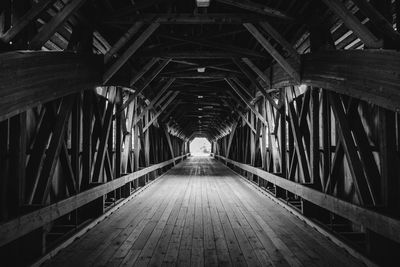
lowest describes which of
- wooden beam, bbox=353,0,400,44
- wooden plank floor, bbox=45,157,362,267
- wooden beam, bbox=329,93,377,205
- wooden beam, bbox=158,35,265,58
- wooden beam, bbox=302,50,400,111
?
wooden plank floor, bbox=45,157,362,267

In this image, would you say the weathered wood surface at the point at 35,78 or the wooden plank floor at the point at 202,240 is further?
the wooden plank floor at the point at 202,240

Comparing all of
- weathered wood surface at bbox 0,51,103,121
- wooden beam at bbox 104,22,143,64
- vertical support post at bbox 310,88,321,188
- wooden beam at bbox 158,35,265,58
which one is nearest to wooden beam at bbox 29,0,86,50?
weathered wood surface at bbox 0,51,103,121

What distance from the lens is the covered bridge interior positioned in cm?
312

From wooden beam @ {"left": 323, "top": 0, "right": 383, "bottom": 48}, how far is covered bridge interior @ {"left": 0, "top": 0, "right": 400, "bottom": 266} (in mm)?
13

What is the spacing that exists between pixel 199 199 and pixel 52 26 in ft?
17.8

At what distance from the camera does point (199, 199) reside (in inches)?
308

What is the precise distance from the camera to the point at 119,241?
4.35 metres

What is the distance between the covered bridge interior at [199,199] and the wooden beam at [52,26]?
0.05 ft

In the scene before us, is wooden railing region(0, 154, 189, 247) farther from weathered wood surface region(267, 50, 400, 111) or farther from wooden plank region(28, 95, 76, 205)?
weathered wood surface region(267, 50, 400, 111)

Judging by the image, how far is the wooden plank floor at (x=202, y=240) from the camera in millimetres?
3600

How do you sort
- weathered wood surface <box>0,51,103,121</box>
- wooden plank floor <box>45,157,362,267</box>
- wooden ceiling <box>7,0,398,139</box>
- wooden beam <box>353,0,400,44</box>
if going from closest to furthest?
weathered wood surface <box>0,51,103,121</box> < wooden beam <box>353,0,400,44</box> < wooden plank floor <box>45,157,362,267</box> < wooden ceiling <box>7,0,398,139</box>

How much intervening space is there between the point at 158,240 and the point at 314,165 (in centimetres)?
277

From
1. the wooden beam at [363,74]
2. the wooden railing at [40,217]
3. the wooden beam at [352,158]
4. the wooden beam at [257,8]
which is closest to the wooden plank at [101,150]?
the wooden railing at [40,217]

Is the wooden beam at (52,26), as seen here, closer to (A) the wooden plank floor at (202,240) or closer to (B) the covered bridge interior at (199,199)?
(B) the covered bridge interior at (199,199)
